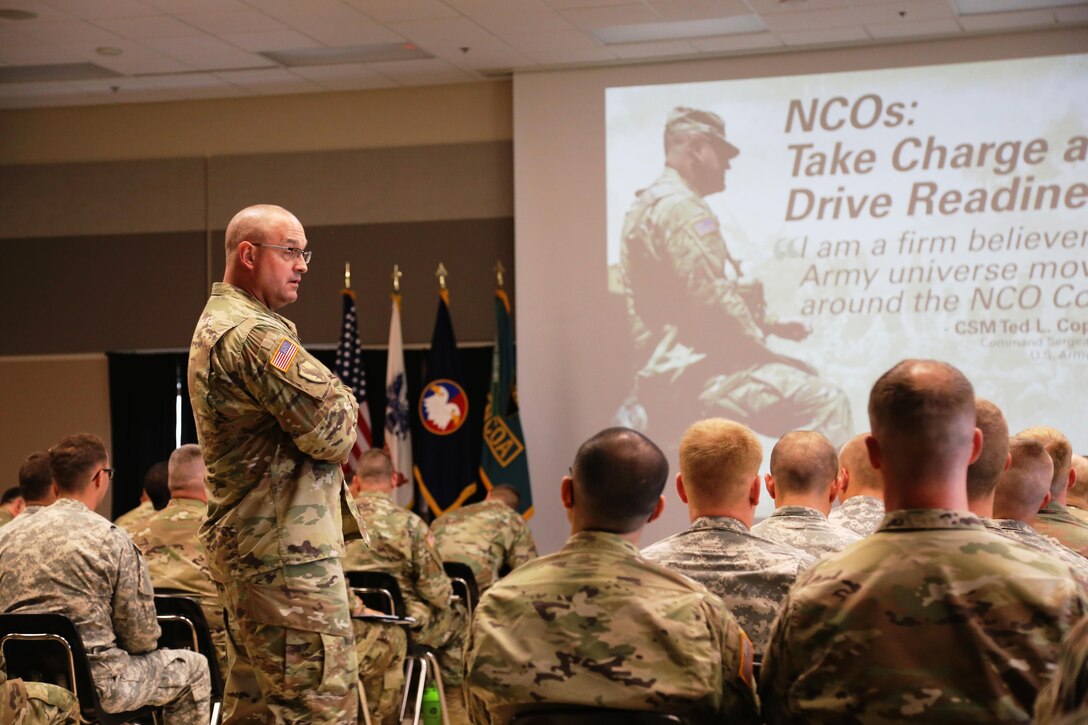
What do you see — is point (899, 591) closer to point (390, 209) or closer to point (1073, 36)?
point (1073, 36)

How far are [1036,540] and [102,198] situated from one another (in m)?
8.72

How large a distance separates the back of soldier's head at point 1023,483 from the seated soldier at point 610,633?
138 cm

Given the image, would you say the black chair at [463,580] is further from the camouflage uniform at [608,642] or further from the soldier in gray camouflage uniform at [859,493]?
the camouflage uniform at [608,642]

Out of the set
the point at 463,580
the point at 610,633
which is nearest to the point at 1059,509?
the point at 610,633

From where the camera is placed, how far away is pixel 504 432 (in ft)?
28.6

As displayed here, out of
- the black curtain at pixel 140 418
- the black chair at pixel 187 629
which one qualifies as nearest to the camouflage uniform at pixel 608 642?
the black chair at pixel 187 629

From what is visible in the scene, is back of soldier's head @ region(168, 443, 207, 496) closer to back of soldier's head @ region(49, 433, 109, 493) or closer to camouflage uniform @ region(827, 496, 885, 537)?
back of soldier's head @ region(49, 433, 109, 493)

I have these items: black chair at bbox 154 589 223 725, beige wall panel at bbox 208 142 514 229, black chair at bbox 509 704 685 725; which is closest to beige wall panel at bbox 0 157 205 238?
beige wall panel at bbox 208 142 514 229

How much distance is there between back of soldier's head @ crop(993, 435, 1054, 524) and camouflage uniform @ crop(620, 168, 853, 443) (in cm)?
503

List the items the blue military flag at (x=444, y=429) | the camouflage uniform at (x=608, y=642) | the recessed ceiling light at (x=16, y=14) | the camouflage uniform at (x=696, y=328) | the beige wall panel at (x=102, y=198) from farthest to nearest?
1. the beige wall panel at (x=102, y=198)
2. the blue military flag at (x=444, y=429)
3. the camouflage uniform at (x=696, y=328)
4. the recessed ceiling light at (x=16, y=14)
5. the camouflage uniform at (x=608, y=642)

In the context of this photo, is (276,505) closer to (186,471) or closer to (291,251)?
(291,251)

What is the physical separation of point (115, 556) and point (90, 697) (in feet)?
1.46

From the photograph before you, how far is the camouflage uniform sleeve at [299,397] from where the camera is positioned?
3002 mm

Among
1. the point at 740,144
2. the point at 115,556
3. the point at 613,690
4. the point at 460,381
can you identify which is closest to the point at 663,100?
the point at 740,144
